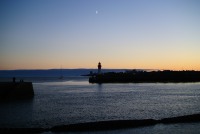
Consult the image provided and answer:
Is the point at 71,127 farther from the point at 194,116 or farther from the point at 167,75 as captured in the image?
the point at 167,75

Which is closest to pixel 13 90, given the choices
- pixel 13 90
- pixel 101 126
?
pixel 13 90

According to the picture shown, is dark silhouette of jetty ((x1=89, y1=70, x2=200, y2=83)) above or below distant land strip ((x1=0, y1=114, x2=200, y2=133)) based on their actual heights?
above

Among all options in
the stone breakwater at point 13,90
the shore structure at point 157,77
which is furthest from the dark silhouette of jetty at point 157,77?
the stone breakwater at point 13,90

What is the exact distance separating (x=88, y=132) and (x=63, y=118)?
574 cm

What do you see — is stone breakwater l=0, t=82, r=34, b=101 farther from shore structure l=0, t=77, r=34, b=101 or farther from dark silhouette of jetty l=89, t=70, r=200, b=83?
dark silhouette of jetty l=89, t=70, r=200, b=83

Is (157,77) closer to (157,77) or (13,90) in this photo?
(157,77)

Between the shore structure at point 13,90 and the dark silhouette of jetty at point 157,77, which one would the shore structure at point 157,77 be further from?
the shore structure at point 13,90

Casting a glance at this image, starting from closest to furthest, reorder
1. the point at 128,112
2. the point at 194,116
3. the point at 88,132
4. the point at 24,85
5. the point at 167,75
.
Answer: the point at 88,132, the point at 194,116, the point at 128,112, the point at 24,85, the point at 167,75

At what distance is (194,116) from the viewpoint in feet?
68.1

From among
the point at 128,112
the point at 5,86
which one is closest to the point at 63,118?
the point at 128,112

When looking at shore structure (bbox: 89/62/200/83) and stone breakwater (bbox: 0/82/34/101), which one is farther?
shore structure (bbox: 89/62/200/83)

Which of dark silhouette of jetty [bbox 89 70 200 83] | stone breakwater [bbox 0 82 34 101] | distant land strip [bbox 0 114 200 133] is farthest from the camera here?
dark silhouette of jetty [bbox 89 70 200 83]

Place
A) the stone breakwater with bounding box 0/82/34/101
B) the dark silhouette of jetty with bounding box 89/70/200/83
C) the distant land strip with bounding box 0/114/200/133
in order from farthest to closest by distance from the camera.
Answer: the dark silhouette of jetty with bounding box 89/70/200/83, the stone breakwater with bounding box 0/82/34/101, the distant land strip with bounding box 0/114/200/133

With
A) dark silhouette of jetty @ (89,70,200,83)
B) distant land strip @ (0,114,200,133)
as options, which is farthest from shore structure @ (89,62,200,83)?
distant land strip @ (0,114,200,133)
